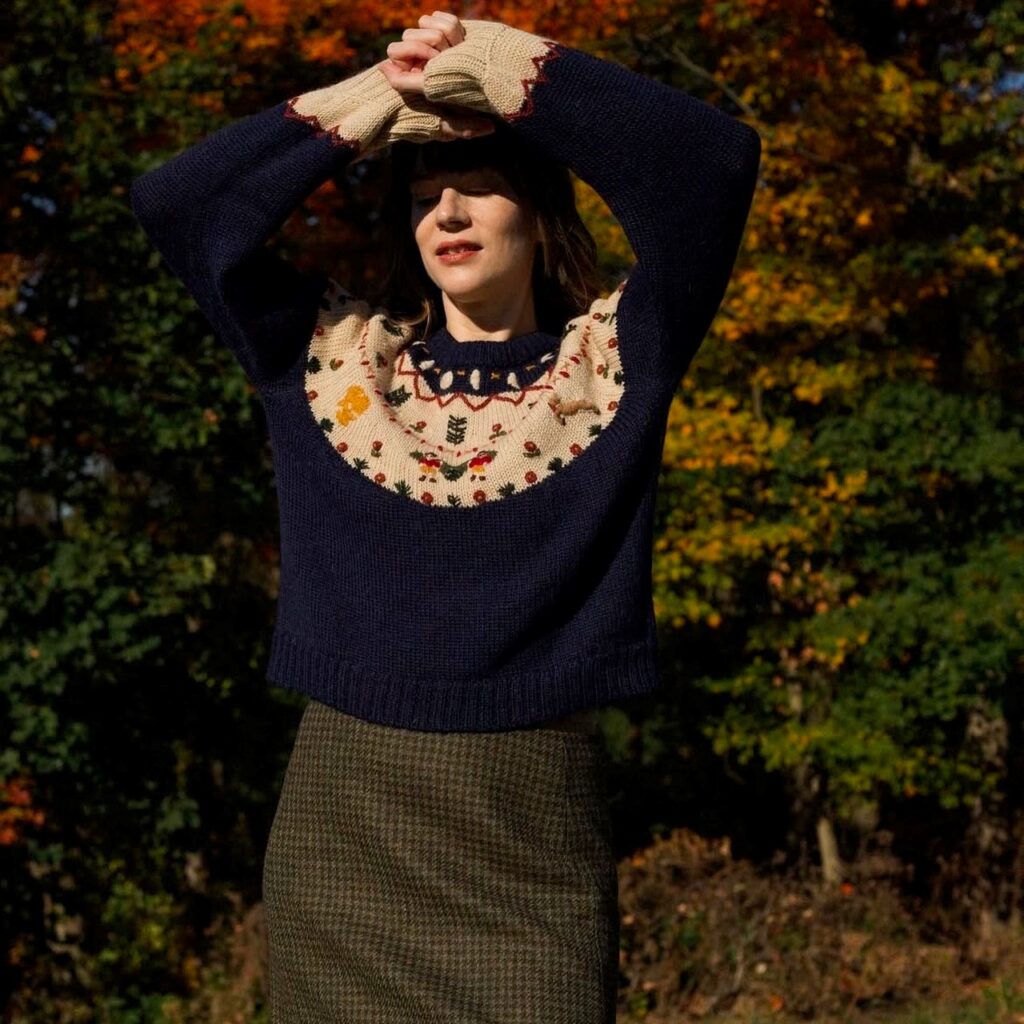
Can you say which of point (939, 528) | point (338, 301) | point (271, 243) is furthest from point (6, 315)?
point (338, 301)

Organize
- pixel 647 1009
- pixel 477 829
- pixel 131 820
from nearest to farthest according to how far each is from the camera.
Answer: pixel 477 829
pixel 647 1009
pixel 131 820

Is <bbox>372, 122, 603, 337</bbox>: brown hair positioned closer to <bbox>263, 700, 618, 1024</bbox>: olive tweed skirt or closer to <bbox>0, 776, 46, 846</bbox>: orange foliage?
<bbox>263, 700, 618, 1024</bbox>: olive tweed skirt

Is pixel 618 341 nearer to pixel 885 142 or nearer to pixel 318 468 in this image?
pixel 318 468

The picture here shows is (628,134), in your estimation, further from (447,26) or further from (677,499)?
(677,499)

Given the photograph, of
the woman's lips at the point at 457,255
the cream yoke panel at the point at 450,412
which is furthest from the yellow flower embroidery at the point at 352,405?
the woman's lips at the point at 457,255

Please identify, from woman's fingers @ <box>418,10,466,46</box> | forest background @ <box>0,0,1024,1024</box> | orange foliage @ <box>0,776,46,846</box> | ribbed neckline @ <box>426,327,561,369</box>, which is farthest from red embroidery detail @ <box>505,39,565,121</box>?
orange foliage @ <box>0,776,46,846</box>

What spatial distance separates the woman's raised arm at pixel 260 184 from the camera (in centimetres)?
225

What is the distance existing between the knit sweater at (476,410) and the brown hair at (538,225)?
0.11m

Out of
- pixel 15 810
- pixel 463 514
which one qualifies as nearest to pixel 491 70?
pixel 463 514

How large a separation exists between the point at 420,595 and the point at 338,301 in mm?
520

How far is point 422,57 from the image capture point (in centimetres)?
220

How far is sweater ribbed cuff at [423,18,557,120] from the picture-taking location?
6.99ft

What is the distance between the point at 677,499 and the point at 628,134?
7.07 m

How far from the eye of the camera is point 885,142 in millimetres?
8773
